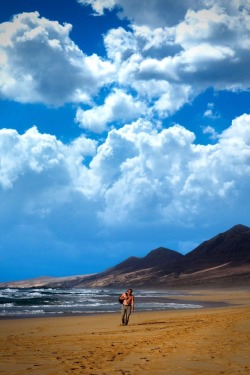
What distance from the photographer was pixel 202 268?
137 metres

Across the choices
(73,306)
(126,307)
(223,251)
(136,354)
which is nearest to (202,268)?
(223,251)

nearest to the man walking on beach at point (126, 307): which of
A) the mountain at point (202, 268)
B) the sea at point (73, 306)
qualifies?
the sea at point (73, 306)

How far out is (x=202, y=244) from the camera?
167250 millimetres

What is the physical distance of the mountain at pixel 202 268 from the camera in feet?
372

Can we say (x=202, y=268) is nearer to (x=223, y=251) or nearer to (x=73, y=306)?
(x=223, y=251)

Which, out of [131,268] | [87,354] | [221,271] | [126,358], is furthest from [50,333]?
[131,268]

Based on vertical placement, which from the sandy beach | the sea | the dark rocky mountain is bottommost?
the sea

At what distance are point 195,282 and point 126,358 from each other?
10894 centimetres

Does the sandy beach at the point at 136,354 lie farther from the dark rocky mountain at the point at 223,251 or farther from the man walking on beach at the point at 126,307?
the dark rocky mountain at the point at 223,251

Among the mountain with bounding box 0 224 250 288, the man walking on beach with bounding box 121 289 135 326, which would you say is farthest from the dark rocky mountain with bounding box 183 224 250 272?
the man walking on beach with bounding box 121 289 135 326

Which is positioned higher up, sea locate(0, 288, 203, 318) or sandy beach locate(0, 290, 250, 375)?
sandy beach locate(0, 290, 250, 375)

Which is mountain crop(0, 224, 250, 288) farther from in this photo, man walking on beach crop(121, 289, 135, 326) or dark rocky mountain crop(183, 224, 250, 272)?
man walking on beach crop(121, 289, 135, 326)

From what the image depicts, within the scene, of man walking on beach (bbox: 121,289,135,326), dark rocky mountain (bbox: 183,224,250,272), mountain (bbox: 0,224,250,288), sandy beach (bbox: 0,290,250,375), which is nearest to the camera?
sandy beach (bbox: 0,290,250,375)

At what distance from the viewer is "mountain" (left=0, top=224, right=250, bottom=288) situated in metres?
114
